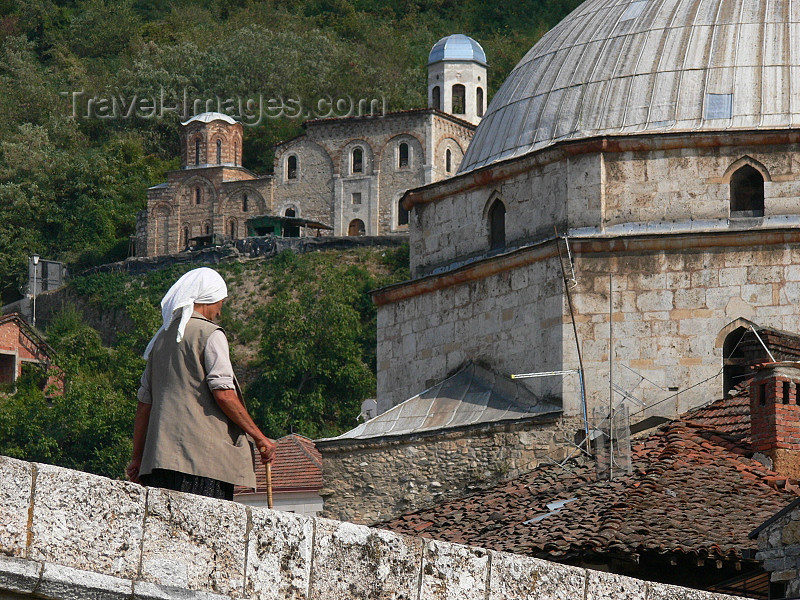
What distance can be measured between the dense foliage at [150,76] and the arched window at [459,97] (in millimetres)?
2669

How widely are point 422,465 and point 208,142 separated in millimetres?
51338

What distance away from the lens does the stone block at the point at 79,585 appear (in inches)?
228

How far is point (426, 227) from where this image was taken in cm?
2103

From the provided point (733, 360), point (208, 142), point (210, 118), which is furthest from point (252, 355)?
point (733, 360)

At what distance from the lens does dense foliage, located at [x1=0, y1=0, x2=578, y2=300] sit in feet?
230

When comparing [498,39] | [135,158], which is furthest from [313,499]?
[498,39]

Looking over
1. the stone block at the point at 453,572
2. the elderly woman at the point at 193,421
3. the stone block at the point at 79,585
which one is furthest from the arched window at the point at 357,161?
the stone block at the point at 79,585

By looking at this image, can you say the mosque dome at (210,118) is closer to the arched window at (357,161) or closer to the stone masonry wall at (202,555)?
the arched window at (357,161)

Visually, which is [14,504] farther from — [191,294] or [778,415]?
[778,415]

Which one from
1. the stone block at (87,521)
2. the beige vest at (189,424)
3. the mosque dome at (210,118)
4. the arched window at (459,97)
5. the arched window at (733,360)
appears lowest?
the stone block at (87,521)

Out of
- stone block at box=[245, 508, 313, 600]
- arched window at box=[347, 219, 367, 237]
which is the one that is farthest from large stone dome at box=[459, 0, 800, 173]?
arched window at box=[347, 219, 367, 237]

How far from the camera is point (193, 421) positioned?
22.8ft

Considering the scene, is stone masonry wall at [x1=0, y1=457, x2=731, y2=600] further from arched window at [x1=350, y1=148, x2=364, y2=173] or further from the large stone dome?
arched window at [x1=350, y1=148, x2=364, y2=173]

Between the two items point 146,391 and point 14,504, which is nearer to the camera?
point 14,504
